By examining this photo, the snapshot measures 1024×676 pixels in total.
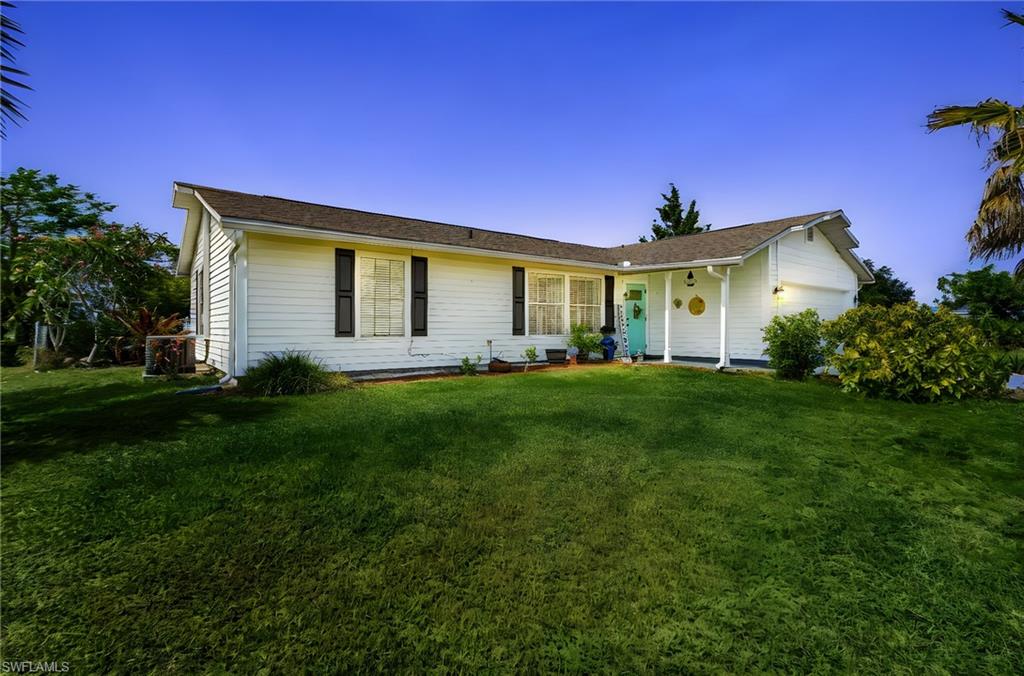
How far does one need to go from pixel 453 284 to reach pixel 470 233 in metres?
2.54

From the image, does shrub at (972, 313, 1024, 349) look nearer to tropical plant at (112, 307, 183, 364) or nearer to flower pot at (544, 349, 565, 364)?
flower pot at (544, 349, 565, 364)

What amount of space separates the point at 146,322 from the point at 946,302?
29346 millimetres

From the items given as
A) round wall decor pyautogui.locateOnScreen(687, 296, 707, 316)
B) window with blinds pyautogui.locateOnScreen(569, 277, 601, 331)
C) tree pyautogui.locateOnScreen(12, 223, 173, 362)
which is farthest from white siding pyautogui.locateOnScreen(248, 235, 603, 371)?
tree pyautogui.locateOnScreen(12, 223, 173, 362)

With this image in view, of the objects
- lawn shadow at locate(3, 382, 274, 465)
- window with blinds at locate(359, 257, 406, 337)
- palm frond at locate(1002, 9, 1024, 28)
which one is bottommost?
lawn shadow at locate(3, 382, 274, 465)

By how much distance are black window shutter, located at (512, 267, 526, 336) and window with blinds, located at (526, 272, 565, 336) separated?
0.75ft

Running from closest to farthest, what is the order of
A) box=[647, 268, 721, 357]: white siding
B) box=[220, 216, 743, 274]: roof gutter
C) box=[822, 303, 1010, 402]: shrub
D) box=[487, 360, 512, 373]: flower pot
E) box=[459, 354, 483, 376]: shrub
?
box=[822, 303, 1010, 402]: shrub < box=[220, 216, 743, 274]: roof gutter < box=[459, 354, 483, 376]: shrub < box=[487, 360, 512, 373]: flower pot < box=[647, 268, 721, 357]: white siding

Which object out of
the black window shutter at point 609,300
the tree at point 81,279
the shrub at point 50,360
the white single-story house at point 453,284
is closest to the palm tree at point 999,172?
the white single-story house at point 453,284

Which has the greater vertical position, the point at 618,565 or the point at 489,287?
the point at 489,287

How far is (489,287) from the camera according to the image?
11312mm

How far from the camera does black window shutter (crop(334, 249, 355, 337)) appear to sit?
30.0ft

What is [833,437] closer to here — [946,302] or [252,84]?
[252,84]

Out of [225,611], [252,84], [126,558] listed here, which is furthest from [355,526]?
[252,84]

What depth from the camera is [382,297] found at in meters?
9.75
